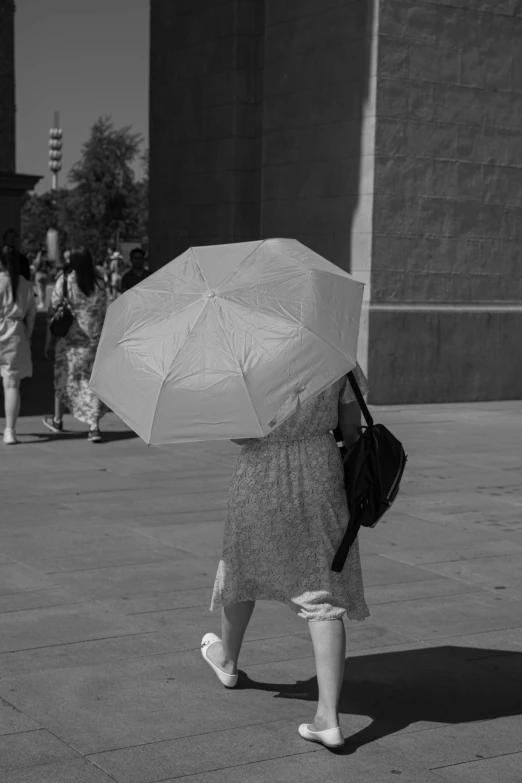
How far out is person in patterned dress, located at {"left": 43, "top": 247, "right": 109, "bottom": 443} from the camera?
36.3 feet

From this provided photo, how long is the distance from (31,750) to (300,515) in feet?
3.96

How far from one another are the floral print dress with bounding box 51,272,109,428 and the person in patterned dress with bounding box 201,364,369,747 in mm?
6785

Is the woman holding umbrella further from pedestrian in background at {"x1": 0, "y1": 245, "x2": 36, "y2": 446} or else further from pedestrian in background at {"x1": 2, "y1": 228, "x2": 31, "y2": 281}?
pedestrian in background at {"x1": 2, "y1": 228, "x2": 31, "y2": 281}

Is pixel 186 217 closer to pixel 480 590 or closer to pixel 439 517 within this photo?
pixel 439 517

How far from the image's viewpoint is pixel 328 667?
13.8 feet

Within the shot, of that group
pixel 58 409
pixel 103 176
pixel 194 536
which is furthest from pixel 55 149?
pixel 194 536

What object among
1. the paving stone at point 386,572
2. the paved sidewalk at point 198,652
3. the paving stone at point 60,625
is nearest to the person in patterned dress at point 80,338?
the paved sidewalk at point 198,652

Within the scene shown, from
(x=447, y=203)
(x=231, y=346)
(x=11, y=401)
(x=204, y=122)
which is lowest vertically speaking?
(x=11, y=401)

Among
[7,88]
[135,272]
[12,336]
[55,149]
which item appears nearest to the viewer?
[12,336]

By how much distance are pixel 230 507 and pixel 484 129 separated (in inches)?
442

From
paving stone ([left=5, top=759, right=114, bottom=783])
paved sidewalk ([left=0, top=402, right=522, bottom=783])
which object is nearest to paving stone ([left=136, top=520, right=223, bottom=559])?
paved sidewalk ([left=0, top=402, right=522, bottom=783])

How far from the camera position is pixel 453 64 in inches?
568

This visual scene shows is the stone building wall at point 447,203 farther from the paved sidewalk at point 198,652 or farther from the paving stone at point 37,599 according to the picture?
the paving stone at point 37,599

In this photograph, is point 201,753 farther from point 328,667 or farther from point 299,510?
point 299,510
